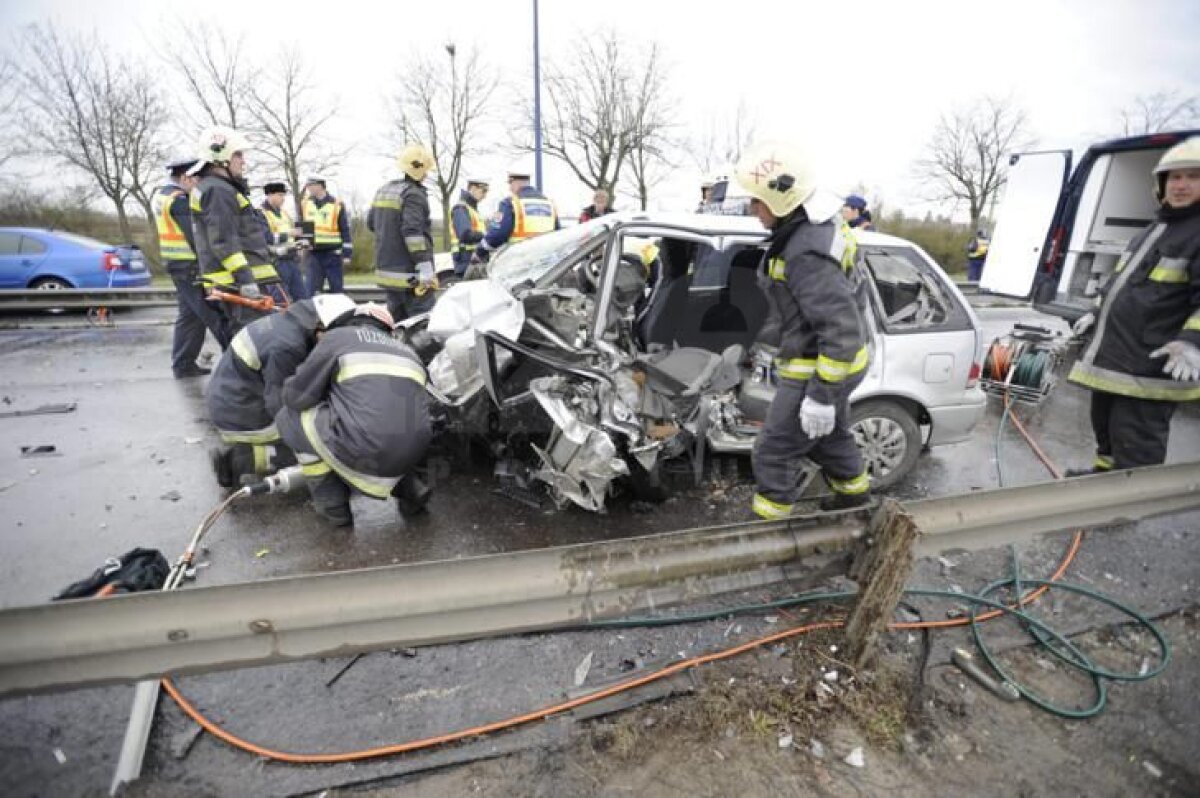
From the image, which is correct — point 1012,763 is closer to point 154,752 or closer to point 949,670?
point 949,670

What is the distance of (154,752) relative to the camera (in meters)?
1.86

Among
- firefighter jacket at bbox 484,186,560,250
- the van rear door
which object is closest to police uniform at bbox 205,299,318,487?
firefighter jacket at bbox 484,186,560,250

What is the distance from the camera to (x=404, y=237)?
566cm

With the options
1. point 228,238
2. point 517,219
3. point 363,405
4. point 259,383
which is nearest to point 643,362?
point 363,405

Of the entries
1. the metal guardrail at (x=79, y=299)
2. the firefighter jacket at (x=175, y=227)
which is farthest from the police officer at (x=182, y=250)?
the metal guardrail at (x=79, y=299)

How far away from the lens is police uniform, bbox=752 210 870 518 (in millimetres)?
2416

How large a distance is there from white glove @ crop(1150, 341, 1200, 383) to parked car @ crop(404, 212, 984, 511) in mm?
861

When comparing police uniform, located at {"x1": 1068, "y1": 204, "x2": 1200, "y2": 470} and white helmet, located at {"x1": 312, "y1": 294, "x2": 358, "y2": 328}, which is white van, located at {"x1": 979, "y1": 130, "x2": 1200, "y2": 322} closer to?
police uniform, located at {"x1": 1068, "y1": 204, "x2": 1200, "y2": 470}

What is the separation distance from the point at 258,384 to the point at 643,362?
2.18 metres

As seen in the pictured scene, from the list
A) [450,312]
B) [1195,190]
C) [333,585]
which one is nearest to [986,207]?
[1195,190]

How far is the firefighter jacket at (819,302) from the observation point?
7.89 ft

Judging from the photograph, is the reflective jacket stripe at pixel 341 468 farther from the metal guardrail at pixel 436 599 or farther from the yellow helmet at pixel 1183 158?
the yellow helmet at pixel 1183 158

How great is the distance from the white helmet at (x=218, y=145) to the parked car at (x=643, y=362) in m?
2.24

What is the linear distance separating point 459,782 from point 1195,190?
13.6ft
